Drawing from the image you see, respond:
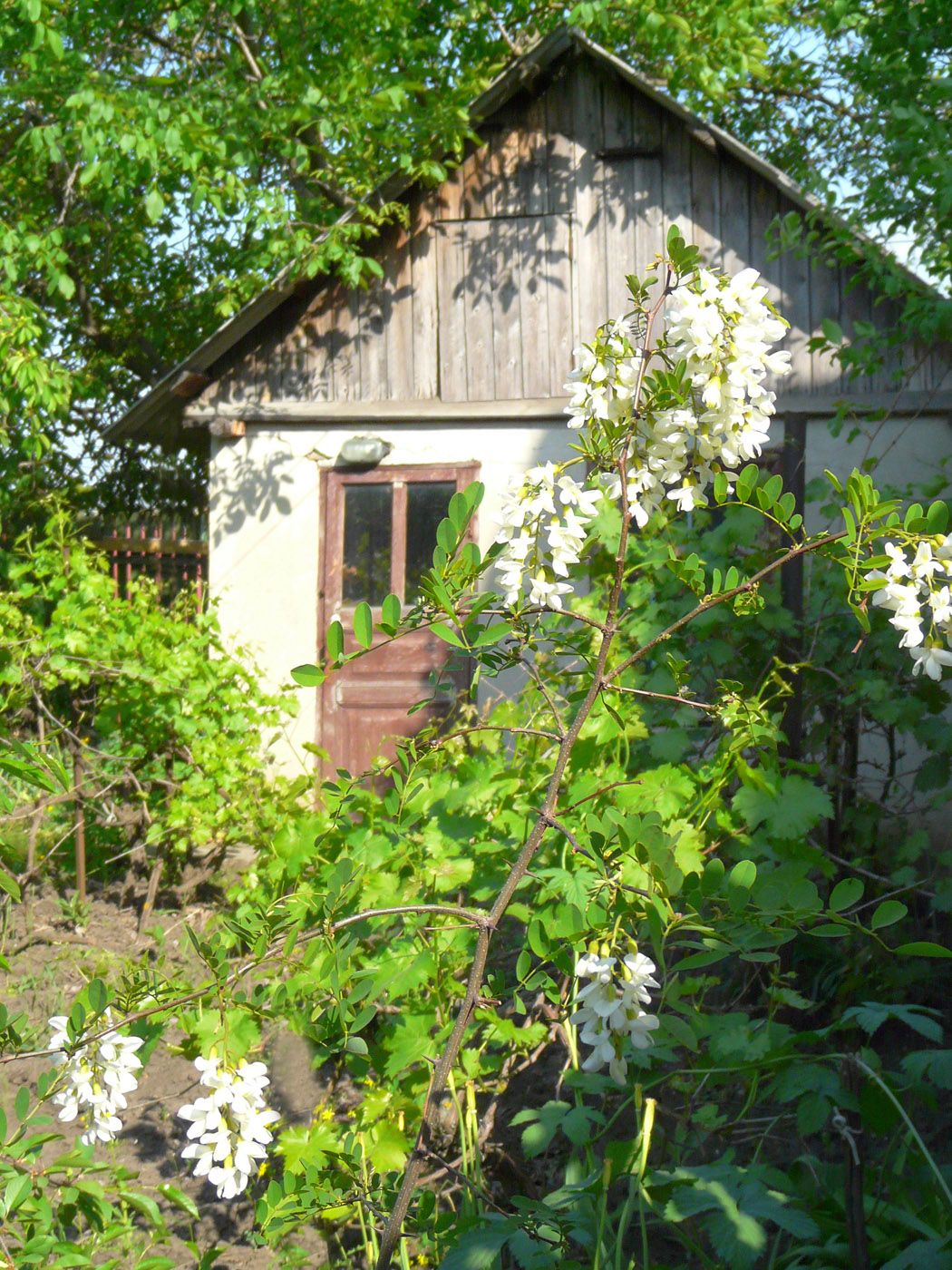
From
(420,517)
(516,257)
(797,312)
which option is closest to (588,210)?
(516,257)

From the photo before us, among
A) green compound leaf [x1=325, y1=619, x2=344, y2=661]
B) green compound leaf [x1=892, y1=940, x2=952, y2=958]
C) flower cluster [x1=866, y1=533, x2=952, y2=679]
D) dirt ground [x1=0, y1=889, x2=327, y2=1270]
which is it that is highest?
flower cluster [x1=866, y1=533, x2=952, y2=679]

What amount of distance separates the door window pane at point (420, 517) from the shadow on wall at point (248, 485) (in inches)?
31.8

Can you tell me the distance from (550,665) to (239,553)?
418 centimetres

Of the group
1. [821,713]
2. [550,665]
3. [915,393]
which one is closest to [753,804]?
[550,665]

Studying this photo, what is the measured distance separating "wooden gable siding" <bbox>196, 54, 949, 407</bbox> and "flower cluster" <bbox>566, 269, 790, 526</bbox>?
536 centimetres

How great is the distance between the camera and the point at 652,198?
6727mm

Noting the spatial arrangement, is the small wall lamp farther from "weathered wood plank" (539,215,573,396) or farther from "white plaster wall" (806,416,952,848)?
"white plaster wall" (806,416,952,848)

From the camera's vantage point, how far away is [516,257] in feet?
22.4

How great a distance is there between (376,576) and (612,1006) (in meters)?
5.60

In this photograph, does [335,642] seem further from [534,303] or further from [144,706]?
[534,303]

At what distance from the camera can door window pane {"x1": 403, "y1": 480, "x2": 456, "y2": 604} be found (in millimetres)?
6754

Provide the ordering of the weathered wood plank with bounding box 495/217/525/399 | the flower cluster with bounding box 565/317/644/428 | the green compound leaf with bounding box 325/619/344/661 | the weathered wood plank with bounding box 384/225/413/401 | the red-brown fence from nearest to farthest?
the green compound leaf with bounding box 325/619/344/661 → the flower cluster with bounding box 565/317/644/428 → the weathered wood plank with bounding box 495/217/525/399 → the weathered wood plank with bounding box 384/225/413/401 → the red-brown fence

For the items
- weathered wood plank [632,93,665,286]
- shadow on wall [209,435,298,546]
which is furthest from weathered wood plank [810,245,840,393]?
shadow on wall [209,435,298,546]

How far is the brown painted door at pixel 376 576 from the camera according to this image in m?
6.65
